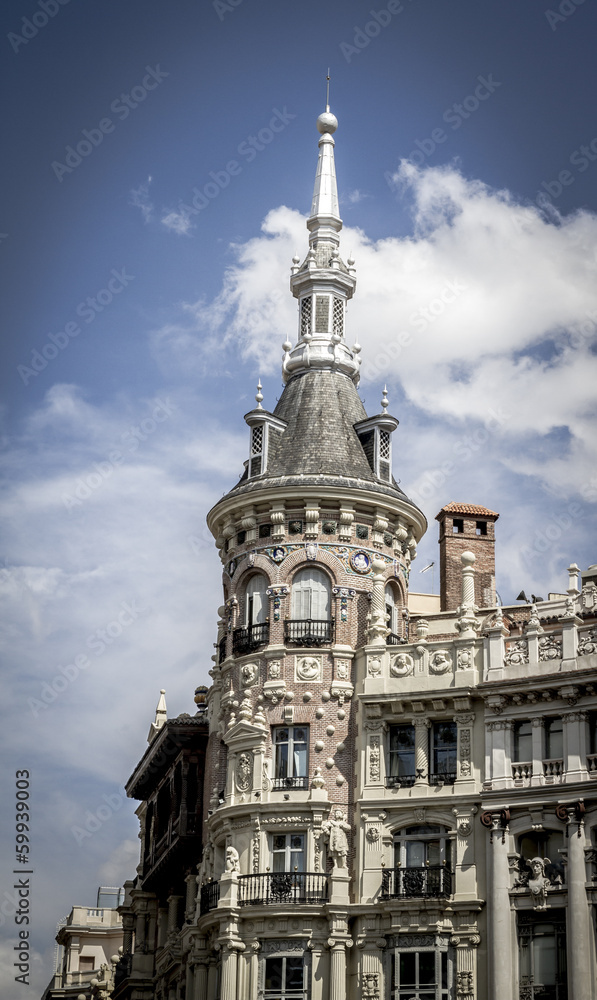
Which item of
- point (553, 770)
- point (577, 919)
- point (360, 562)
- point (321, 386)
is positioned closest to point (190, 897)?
point (360, 562)

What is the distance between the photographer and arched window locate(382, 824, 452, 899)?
181 feet

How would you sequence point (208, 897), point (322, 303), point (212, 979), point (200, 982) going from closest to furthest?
point (212, 979)
point (208, 897)
point (200, 982)
point (322, 303)

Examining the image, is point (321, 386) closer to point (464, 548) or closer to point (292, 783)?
point (464, 548)

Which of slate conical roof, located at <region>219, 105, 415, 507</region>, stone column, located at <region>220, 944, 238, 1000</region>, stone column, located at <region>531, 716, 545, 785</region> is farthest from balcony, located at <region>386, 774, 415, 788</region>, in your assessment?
slate conical roof, located at <region>219, 105, 415, 507</region>

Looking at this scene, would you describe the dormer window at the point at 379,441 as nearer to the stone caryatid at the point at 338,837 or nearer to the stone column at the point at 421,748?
the stone column at the point at 421,748

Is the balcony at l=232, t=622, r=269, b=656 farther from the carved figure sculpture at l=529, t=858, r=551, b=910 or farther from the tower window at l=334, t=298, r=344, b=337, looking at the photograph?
the tower window at l=334, t=298, r=344, b=337

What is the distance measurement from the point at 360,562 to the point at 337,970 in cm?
1473

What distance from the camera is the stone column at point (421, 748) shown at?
2239 inches

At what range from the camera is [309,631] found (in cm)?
5997

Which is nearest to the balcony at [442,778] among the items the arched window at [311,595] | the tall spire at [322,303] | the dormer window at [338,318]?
the arched window at [311,595]

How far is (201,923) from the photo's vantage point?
59.1m

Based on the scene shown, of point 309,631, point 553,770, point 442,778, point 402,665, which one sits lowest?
point 553,770

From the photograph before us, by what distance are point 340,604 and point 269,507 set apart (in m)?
4.72

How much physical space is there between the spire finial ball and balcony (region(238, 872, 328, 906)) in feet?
108
